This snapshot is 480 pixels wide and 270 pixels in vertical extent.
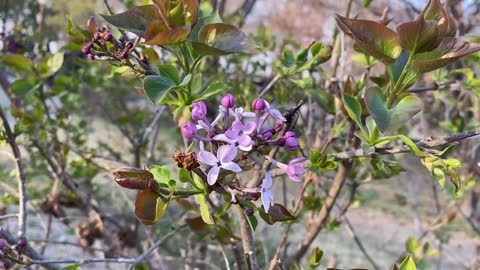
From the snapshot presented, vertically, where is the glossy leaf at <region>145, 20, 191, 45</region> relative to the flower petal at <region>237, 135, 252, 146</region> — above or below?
above

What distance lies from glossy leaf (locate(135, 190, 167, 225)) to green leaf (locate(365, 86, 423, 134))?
254mm

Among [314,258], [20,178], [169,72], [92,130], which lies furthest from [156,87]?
[92,130]

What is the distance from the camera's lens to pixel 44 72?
1128 millimetres

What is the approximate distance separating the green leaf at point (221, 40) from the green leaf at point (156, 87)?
54 millimetres

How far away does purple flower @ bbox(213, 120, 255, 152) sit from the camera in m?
0.54

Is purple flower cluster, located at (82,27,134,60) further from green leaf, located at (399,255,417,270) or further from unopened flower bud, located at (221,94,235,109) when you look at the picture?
green leaf, located at (399,255,417,270)

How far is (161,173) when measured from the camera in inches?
24.8

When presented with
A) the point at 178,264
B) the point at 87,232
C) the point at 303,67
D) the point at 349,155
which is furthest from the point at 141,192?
the point at 178,264

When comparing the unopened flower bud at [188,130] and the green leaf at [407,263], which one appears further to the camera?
the green leaf at [407,263]

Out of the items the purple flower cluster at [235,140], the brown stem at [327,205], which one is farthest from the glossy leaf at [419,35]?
the brown stem at [327,205]

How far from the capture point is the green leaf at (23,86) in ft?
3.59

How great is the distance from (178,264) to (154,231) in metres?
0.89

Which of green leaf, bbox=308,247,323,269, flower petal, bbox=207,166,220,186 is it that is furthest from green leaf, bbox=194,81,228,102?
green leaf, bbox=308,247,323,269

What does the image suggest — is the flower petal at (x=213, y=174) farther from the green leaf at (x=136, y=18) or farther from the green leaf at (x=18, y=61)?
the green leaf at (x=18, y=61)
